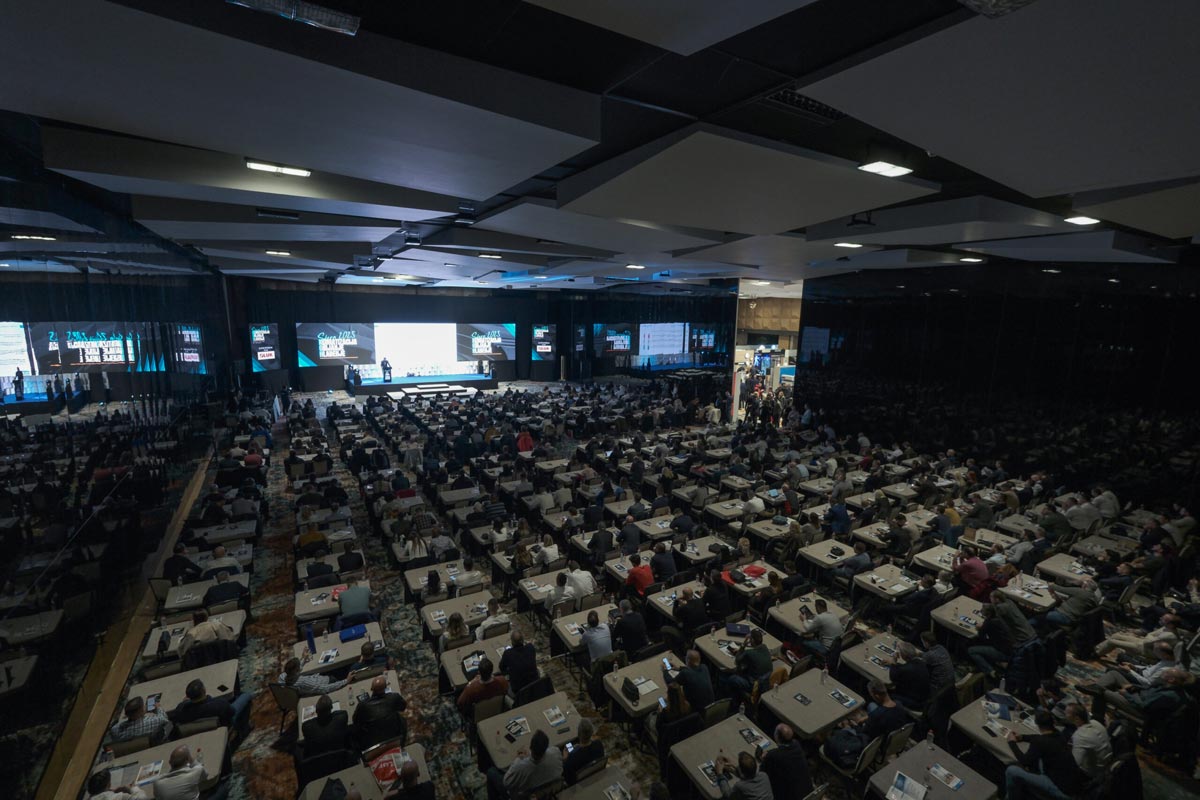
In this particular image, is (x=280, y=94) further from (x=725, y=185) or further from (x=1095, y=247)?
(x=1095, y=247)

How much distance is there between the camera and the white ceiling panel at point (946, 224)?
254 inches

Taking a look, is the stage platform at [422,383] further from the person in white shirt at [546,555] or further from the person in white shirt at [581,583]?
the person in white shirt at [581,583]

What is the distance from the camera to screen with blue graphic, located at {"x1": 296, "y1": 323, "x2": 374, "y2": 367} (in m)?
25.4

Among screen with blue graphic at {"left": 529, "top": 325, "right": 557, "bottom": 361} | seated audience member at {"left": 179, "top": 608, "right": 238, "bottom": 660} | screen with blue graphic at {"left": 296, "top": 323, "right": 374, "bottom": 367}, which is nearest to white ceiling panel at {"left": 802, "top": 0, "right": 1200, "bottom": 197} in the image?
seated audience member at {"left": 179, "top": 608, "right": 238, "bottom": 660}

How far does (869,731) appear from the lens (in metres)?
4.95

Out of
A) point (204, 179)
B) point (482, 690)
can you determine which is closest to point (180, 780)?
point (482, 690)

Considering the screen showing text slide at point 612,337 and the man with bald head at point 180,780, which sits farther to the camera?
the screen showing text slide at point 612,337

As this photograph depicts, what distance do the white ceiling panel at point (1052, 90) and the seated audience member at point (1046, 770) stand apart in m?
4.72

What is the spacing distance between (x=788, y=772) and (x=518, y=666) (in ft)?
9.14

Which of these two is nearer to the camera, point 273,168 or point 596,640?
point 273,168

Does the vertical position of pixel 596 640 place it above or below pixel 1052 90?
below

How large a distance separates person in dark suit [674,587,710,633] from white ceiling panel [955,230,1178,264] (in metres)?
8.27

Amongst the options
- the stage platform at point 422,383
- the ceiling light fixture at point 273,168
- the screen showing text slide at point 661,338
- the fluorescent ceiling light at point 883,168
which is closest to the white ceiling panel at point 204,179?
the ceiling light fixture at point 273,168

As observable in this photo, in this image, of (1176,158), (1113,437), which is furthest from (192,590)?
(1113,437)
